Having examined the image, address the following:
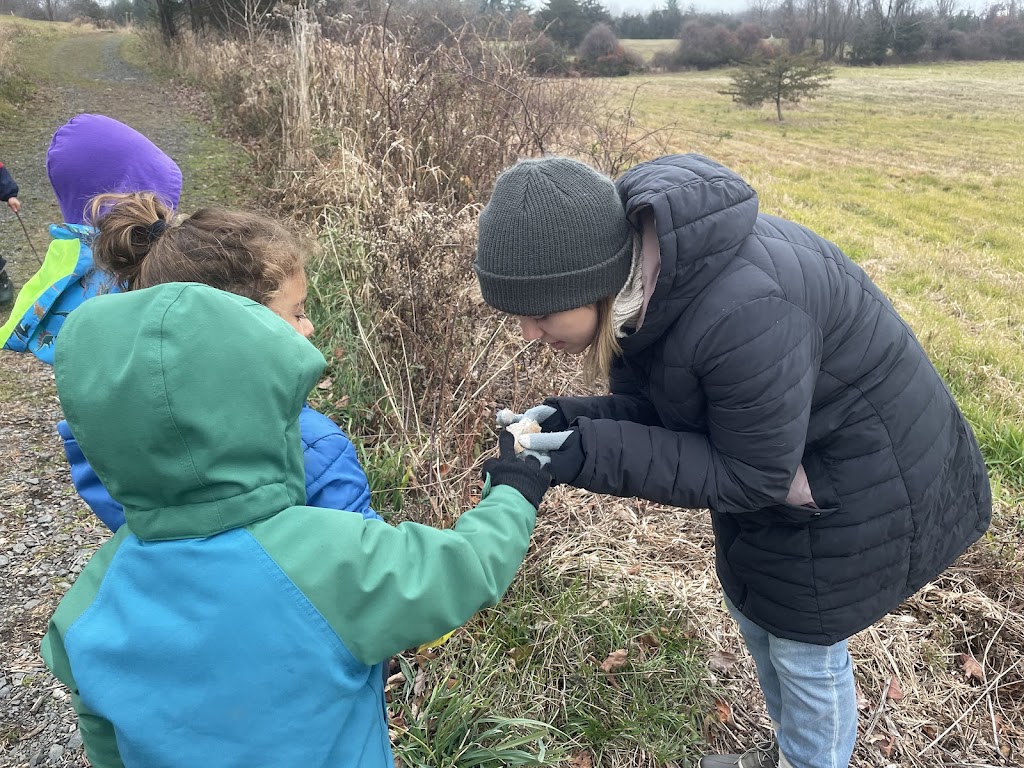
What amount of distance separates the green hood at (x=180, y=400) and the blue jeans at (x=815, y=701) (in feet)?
4.37

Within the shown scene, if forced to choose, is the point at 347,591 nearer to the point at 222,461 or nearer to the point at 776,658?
the point at 222,461

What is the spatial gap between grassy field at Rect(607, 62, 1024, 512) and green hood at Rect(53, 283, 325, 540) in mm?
3170

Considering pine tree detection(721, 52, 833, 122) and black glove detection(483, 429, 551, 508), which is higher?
pine tree detection(721, 52, 833, 122)

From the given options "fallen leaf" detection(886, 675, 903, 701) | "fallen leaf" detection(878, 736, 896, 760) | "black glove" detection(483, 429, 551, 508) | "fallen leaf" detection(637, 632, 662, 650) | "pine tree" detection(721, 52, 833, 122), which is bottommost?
"fallen leaf" detection(878, 736, 896, 760)

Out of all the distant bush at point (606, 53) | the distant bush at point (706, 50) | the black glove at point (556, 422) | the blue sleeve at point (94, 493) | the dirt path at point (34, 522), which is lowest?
the dirt path at point (34, 522)

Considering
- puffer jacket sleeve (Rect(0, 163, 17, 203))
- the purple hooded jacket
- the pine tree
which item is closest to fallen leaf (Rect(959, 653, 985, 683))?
the purple hooded jacket

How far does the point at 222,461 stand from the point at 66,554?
7.10 ft

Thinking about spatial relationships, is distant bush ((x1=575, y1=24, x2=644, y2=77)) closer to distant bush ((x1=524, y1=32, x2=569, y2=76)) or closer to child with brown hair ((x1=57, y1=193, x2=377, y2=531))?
distant bush ((x1=524, y1=32, x2=569, y2=76))

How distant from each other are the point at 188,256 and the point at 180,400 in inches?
34.2

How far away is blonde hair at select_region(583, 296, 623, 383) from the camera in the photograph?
1.48 m

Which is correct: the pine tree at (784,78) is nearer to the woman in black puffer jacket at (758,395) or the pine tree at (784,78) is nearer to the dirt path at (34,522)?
the dirt path at (34,522)

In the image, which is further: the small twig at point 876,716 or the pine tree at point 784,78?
the pine tree at point 784,78

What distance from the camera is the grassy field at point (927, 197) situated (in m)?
4.28

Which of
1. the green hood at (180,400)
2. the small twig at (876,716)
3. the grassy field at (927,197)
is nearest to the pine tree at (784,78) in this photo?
the grassy field at (927,197)
